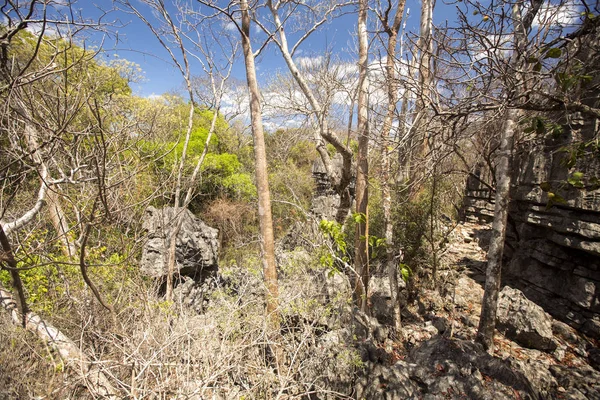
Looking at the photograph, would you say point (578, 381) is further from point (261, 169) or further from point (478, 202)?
point (478, 202)

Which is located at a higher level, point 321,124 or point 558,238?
point 321,124

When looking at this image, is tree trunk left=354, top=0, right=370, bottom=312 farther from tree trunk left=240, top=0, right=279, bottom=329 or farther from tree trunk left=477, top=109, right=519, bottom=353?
tree trunk left=477, top=109, right=519, bottom=353

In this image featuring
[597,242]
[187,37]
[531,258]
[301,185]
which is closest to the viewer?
[597,242]

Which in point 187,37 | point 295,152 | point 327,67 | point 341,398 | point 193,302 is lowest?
point 193,302

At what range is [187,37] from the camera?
662 centimetres

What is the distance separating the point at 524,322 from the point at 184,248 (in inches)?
303

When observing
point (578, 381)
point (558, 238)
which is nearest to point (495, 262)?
point (578, 381)

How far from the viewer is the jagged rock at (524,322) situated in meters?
4.64

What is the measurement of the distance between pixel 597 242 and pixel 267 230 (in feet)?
18.3

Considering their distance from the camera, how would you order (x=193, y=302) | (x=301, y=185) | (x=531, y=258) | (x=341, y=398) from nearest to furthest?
1. (x=341, y=398)
2. (x=531, y=258)
3. (x=193, y=302)
4. (x=301, y=185)

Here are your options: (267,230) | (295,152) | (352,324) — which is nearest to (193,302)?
(267,230)

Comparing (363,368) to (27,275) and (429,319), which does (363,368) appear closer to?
(429,319)

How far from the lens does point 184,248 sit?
747 cm

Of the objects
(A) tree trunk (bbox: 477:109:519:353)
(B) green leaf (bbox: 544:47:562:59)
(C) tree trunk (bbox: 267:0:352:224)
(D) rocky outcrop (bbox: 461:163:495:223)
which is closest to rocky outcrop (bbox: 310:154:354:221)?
(C) tree trunk (bbox: 267:0:352:224)
